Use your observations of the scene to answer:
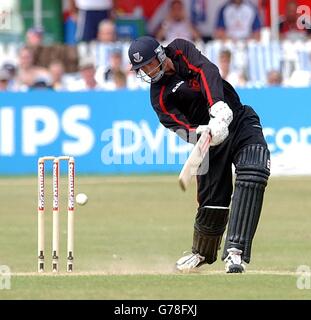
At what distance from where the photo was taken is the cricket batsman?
10.5m

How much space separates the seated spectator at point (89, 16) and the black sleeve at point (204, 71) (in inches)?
530

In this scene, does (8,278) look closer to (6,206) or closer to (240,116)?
(240,116)

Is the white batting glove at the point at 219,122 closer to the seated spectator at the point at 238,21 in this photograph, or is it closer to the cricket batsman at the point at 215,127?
the cricket batsman at the point at 215,127

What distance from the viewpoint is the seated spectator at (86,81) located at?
21.8 metres

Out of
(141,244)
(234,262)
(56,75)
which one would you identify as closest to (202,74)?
(234,262)

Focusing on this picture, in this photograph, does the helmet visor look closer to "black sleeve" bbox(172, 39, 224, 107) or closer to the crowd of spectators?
"black sleeve" bbox(172, 39, 224, 107)

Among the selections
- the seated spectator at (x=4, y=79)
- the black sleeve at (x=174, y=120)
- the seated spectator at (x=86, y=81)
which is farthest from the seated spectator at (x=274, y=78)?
the black sleeve at (x=174, y=120)

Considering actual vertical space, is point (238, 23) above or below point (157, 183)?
above

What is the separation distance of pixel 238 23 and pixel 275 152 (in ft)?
14.4

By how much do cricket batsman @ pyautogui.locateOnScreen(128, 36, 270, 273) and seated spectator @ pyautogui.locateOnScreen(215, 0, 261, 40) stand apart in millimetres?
13266
